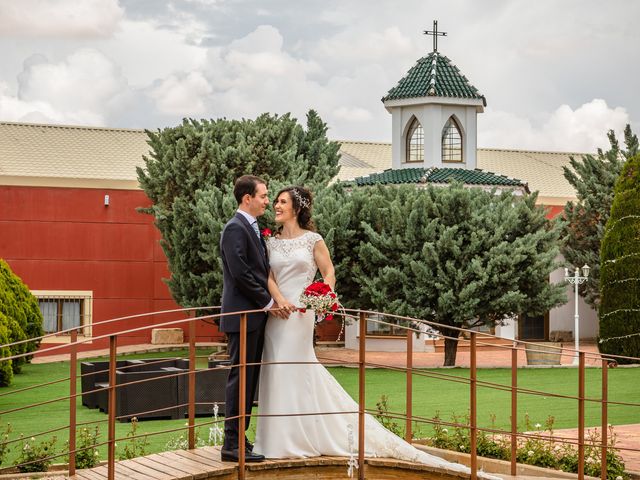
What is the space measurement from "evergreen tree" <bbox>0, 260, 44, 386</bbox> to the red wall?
20.3ft

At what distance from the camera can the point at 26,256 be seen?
3048cm

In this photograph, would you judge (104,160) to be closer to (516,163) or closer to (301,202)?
(516,163)

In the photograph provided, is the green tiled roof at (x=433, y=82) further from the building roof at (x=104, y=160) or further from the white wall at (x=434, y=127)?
the building roof at (x=104, y=160)

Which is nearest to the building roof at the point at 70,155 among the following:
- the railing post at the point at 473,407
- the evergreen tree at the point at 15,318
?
the evergreen tree at the point at 15,318

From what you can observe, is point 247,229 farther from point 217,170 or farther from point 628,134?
point 628,134

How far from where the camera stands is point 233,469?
8.56 m

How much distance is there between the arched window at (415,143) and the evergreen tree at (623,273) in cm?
665

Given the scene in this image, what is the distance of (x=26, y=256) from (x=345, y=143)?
15461 millimetres

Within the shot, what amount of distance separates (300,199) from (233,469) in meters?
2.17

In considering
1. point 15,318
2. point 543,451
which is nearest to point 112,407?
point 543,451

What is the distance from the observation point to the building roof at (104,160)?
106 ft

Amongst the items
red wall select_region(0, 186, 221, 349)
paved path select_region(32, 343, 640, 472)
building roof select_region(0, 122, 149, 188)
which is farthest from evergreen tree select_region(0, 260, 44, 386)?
building roof select_region(0, 122, 149, 188)

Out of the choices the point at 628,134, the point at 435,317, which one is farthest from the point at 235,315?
the point at 628,134

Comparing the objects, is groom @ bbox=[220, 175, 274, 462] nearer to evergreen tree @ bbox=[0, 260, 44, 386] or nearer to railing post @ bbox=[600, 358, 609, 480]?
railing post @ bbox=[600, 358, 609, 480]
